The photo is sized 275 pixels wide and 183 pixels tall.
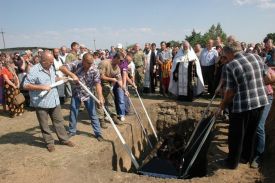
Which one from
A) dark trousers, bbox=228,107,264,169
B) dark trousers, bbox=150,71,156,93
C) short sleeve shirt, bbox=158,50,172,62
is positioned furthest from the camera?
dark trousers, bbox=150,71,156,93

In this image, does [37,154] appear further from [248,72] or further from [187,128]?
[187,128]

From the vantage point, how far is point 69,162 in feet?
18.8

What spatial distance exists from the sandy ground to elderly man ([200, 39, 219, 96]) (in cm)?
362

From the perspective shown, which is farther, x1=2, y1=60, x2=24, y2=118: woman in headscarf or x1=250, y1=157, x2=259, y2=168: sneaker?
x1=2, y1=60, x2=24, y2=118: woman in headscarf

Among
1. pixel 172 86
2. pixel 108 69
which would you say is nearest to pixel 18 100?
pixel 108 69

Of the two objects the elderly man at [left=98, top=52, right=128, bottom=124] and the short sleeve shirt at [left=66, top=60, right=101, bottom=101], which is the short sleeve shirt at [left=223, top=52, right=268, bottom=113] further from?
the elderly man at [left=98, top=52, right=128, bottom=124]

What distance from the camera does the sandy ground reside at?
207 inches

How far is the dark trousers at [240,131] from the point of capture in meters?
5.35

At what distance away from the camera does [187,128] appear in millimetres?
10383

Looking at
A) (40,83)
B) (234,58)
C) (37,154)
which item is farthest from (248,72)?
(37,154)

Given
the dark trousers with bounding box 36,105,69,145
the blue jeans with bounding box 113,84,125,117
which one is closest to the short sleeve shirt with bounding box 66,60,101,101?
the dark trousers with bounding box 36,105,69,145

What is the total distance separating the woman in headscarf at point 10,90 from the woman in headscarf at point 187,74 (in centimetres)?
530

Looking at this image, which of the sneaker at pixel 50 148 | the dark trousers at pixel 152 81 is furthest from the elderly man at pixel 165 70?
the sneaker at pixel 50 148

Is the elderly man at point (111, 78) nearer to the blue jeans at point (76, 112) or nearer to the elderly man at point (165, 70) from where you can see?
the blue jeans at point (76, 112)
